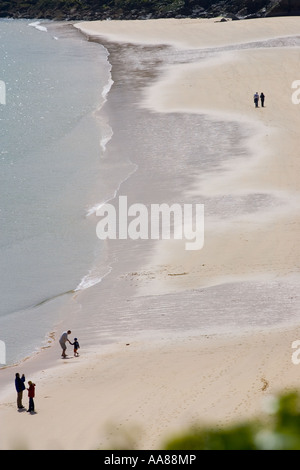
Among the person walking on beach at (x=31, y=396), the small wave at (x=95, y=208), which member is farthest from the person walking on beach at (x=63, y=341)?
the small wave at (x=95, y=208)

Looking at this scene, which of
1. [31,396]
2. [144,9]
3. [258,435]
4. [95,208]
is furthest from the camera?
[144,9]

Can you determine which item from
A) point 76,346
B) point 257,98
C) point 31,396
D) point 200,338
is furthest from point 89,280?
point 257,98

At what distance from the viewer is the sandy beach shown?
14461mm

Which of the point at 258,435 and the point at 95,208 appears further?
the point at 95,208

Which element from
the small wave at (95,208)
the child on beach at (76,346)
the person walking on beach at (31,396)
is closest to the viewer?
the person walking on beach at (31,396)

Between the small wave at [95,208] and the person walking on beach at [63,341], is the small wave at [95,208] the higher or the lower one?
the higher one

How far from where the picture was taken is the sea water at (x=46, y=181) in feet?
76.5

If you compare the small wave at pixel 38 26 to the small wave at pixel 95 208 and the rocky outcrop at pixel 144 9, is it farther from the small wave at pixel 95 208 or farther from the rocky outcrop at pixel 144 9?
the small wave at pixel 95 208

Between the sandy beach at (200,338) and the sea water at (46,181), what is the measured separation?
1.17 m

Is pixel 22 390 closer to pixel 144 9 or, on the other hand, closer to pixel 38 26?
pixel 38 26

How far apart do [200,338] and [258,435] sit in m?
17.1

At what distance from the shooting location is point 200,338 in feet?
62.1

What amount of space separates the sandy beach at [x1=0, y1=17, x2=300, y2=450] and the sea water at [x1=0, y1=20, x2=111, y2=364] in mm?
1173
